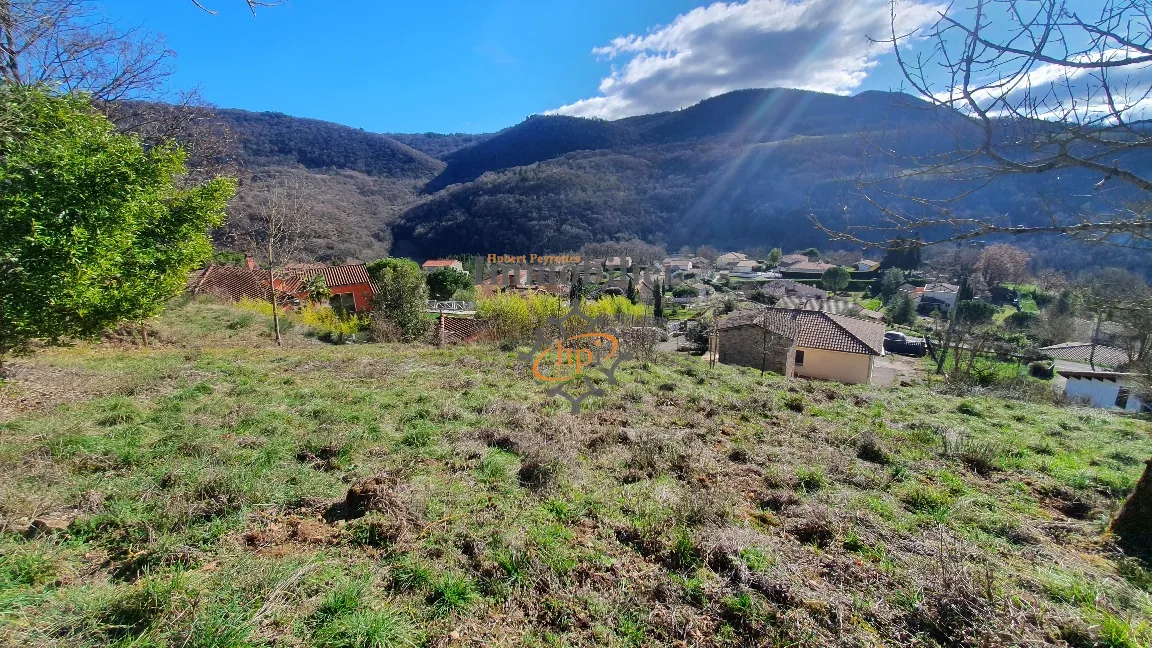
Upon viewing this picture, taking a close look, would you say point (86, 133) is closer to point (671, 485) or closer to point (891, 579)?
point (671, 485)

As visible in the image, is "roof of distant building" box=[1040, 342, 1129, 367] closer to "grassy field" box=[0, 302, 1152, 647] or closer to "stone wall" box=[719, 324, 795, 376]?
"stone wall" box=[719, 324, 795, 376]

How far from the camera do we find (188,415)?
496 centimetres

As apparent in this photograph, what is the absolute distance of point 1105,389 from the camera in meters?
17.8

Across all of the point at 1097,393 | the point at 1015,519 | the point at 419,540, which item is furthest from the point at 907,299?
the point at 419,540

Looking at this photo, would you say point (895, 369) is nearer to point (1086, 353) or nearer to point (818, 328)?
point (818, 328)

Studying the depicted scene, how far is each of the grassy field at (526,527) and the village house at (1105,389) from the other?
1737 cm

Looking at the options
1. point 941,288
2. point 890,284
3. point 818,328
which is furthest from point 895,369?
point 941,288

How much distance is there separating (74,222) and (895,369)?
1152 inches

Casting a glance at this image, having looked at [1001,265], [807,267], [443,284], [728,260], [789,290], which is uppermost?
[1001,265]

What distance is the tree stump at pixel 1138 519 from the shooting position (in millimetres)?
3045

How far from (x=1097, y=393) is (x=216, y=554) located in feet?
92.5

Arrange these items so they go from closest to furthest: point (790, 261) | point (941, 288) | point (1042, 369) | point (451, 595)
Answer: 1. point (451, 595)
2. point (1042, 369)
3. point (941, 288)
4. point (790, 261)

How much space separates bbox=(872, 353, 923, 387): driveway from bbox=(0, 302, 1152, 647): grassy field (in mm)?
15528

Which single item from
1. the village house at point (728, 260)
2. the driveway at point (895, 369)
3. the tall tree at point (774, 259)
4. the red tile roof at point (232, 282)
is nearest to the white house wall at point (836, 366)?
the driveway at point (895, 369)
